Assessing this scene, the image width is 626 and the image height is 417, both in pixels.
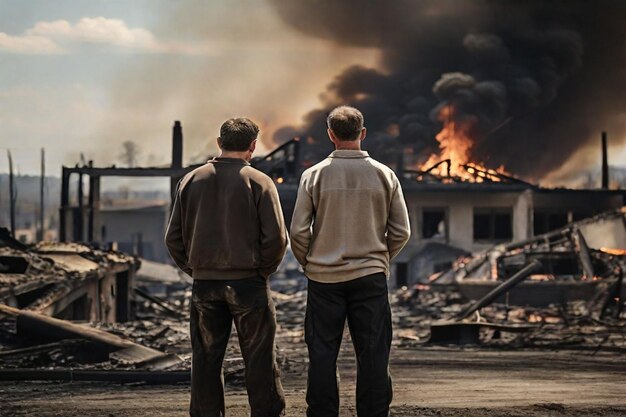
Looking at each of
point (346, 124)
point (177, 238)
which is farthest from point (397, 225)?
point (177, 238)

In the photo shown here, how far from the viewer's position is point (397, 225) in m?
5.03

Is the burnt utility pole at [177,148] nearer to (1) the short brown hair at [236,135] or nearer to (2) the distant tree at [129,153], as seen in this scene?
(1) the short brown hair at [236,135]

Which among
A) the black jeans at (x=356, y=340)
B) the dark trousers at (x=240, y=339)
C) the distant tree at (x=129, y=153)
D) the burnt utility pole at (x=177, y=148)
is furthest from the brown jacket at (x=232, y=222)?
the distant tree at (x=129, y=153)

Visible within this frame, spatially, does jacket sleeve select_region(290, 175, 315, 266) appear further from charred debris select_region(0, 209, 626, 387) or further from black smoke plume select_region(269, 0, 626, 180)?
black smoke plume select_region(269, 0, 626, 180)

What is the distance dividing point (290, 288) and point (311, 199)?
28.2 m

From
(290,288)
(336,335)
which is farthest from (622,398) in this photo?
(290,288)

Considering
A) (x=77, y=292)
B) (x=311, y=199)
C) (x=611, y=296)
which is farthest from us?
(x=611, y=296)

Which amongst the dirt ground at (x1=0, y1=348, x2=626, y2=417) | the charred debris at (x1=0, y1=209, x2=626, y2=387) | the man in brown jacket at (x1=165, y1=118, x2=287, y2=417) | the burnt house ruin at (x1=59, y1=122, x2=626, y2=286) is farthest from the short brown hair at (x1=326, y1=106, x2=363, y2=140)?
the burnt house ruin at (x1=59, y1=122, x2=626, y2=286)

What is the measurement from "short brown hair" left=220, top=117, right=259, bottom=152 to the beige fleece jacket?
42cm

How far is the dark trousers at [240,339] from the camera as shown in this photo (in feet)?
16.1

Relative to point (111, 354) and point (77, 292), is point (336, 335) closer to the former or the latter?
point (111, 354)

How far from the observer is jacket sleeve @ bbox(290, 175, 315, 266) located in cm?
497

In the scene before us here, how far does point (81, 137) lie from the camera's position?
234 feet

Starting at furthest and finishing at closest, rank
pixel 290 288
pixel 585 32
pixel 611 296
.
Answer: pixel 585 32 < pixel 290 288 < pixel 611 296
